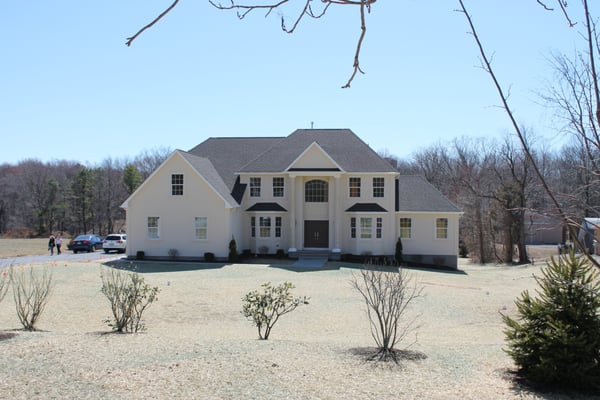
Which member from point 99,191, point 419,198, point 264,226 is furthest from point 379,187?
point 99,191

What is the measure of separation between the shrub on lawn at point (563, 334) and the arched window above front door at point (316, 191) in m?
27.3

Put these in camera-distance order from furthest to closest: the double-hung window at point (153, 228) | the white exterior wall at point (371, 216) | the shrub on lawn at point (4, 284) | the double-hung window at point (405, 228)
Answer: the double-hung window at point (405, 228) → the white exterior wall at point (371, 216) → the double-hung window at point (153, 228) → the shrub on lawn at point (4, 284)

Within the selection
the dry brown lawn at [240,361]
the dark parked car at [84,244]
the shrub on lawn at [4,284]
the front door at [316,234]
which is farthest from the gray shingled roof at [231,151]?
the dry brown lawn at [240,361]

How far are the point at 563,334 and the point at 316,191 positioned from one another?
93.3 ft

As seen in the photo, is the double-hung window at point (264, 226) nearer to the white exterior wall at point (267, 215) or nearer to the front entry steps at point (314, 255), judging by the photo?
the white exterior wall at point (267, 215)

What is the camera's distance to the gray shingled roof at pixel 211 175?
33906 millimetres

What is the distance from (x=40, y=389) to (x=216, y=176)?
29923mm

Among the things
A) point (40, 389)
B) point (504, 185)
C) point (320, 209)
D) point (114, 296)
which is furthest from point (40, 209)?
point (40, 389)

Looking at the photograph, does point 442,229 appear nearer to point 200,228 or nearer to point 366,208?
point 366,208

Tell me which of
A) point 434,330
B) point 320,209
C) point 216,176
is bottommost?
point 434,330

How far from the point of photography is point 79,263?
1247 inches

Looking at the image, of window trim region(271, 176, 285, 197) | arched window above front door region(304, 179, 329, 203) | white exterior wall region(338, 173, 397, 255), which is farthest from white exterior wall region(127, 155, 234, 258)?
white exterior wall region(338, 173, 397, 255)

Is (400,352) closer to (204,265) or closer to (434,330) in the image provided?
(434,330)

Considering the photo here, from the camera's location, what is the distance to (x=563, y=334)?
27.7 feet
